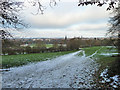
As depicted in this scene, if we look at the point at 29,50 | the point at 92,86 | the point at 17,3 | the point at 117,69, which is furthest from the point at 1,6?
the point at 29,50

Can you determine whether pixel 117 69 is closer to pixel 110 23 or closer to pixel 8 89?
pixel 110 23

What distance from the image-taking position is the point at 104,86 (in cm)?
432

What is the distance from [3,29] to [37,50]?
2639 cm

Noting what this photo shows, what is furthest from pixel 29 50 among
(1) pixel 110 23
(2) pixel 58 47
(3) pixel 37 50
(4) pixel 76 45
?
(1) pixel 110 23

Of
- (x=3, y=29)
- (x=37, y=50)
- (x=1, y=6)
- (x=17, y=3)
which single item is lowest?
(x=37, y=50)

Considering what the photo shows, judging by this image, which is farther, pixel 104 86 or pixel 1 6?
pixel 104 86

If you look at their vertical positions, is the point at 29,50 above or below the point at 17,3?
below

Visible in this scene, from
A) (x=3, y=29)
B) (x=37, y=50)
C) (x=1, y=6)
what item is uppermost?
(x=1, y=6)

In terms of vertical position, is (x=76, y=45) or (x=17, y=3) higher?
(x=17, y=3)

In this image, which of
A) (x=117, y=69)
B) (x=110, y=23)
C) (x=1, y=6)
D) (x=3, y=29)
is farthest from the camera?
(x=110, y=23)

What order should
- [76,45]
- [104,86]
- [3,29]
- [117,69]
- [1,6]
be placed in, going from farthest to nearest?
[76,45] < [117,69] < [104,86] < [3,29] < [1,6]

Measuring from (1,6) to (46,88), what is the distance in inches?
162

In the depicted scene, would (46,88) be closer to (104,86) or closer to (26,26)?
(104,86)

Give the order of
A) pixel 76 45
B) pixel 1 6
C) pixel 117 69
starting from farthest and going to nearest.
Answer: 1. pixel 76 45
2. pixel 117 69
3. pixel 1 6
